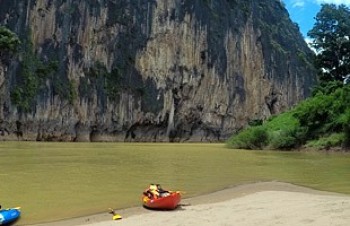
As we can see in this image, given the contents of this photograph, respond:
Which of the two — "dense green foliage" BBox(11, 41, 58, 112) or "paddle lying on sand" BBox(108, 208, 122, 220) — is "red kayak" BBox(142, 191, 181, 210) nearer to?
"paddle lying on sand" BBox(108, 208, 122, 220)

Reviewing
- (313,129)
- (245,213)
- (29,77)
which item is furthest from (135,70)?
(245,213)

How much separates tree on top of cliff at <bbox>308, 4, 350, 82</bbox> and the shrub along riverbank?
10935mm

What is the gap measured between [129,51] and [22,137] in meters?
18.4

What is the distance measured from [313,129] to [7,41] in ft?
114

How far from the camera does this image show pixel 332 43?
151ft

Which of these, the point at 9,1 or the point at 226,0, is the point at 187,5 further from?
the point at 9,1

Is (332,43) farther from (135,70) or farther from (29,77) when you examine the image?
(29,77)

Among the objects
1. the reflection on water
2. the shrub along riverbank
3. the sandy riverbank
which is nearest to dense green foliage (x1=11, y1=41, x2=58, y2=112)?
the shrub along riverbank

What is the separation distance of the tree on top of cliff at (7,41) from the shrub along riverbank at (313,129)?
29188mm

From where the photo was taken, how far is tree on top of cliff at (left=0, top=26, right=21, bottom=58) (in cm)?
5200

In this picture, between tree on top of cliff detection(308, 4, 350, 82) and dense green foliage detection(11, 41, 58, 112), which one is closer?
tree on top of cliff detection(308, 4, 350, 82)

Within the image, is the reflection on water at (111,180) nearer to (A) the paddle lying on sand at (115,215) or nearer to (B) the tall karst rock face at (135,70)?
(A) the paddle lying on sand at (115,215)

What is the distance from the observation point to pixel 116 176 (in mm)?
15711

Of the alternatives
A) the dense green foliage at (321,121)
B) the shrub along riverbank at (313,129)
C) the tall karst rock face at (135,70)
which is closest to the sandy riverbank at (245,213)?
the shrub along riverbank at (313,129)
